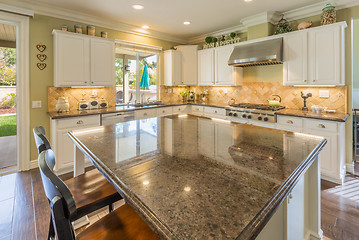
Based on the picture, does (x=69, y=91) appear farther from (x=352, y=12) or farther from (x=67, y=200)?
(x=352, y=12)

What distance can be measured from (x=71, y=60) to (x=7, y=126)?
3503 mm

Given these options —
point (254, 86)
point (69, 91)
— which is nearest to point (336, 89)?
point (254, 86)

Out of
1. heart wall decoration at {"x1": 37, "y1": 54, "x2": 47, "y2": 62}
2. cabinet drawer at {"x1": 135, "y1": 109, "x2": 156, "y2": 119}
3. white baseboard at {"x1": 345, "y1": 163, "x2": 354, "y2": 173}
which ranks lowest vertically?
white baseboard at {"x1": 345, "y1": 163, "x2": 354, "y2": 173}

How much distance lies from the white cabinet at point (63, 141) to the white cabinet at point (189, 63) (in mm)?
2858

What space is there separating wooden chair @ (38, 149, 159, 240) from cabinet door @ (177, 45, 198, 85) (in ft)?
14.9

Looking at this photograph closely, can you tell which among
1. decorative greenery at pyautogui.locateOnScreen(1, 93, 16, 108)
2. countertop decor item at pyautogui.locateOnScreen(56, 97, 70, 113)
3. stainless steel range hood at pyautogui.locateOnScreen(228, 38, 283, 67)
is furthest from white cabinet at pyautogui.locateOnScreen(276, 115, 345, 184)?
decorative greenery at pyautogui.locateOnScreen(1, 93, 16, 108)

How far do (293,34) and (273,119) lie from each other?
1.51 meters

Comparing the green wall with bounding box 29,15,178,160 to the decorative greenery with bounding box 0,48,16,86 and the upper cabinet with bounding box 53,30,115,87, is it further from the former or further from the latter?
the decorative greenery with bounding box 0,48,16,86

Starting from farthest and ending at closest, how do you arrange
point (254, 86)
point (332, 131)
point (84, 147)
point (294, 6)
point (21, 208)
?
point (254, 86) < point (294, 6) < point (332, 131) < point (21, 208) < point (84, 147)

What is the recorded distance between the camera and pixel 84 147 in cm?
134

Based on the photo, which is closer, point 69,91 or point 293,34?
point 293,34

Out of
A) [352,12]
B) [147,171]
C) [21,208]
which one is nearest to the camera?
[147,171]

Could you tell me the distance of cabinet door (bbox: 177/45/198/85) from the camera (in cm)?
531

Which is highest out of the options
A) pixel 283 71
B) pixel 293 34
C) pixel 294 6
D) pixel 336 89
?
pixel 294 6
